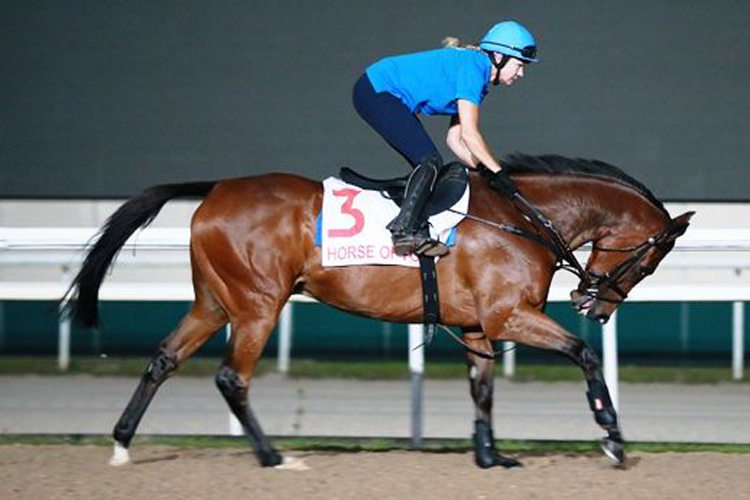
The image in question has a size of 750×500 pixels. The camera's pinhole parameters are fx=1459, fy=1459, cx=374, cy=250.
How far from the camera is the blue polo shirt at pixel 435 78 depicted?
5.77 m

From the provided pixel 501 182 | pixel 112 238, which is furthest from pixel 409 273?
pixel 112 238

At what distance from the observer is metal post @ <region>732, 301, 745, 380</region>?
8.34 meters

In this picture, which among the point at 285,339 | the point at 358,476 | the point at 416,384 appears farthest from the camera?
the point at 285,339

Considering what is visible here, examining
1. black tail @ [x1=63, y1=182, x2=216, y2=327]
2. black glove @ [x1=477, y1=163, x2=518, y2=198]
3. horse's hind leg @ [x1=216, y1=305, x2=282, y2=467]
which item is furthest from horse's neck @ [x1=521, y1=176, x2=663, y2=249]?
black tail @ [x1=63, y1=182, x2=216, y2=327]

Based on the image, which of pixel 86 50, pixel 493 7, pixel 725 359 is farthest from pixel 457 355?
pixel 86 50

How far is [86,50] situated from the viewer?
748 centimetres

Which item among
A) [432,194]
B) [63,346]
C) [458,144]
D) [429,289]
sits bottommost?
[63,346]

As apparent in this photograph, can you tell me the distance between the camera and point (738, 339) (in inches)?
333

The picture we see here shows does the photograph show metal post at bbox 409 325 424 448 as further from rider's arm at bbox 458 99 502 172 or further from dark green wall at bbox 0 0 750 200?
dark green wall at bbox 0 0 750 200

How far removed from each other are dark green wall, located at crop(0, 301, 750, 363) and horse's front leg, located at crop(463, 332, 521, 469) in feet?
8.54

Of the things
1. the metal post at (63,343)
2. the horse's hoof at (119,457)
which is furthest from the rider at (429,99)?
the metal post at (63,343)

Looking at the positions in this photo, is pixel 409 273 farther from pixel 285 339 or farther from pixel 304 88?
pixel 285 339

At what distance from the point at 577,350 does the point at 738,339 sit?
3055 mm

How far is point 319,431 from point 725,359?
10.1ft
